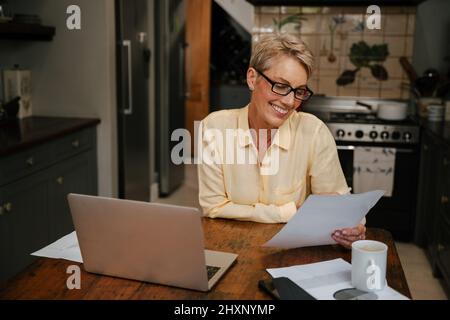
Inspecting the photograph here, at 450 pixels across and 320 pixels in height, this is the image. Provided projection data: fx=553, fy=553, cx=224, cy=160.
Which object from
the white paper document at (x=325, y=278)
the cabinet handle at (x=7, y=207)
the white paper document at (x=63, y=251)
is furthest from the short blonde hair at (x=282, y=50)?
the cabinet handle at (x=7, y=207)

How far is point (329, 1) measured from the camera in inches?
167

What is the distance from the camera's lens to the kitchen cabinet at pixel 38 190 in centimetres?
264

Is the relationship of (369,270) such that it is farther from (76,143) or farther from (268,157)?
(76,143)

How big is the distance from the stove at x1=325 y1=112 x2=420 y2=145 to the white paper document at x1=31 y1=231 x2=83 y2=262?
8.64 ft

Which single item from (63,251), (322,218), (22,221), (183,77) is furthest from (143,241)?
(183,77)

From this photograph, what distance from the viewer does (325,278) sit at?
1.30m

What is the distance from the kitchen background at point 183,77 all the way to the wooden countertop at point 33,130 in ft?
0.38

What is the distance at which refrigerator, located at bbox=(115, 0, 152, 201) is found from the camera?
380cm

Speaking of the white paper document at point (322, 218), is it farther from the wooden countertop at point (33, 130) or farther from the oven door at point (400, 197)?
the oven door at point (400, 197)

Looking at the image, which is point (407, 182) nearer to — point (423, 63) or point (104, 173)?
point (423, 63)

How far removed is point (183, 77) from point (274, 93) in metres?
3.52

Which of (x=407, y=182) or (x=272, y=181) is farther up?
(x=272, y=181)
